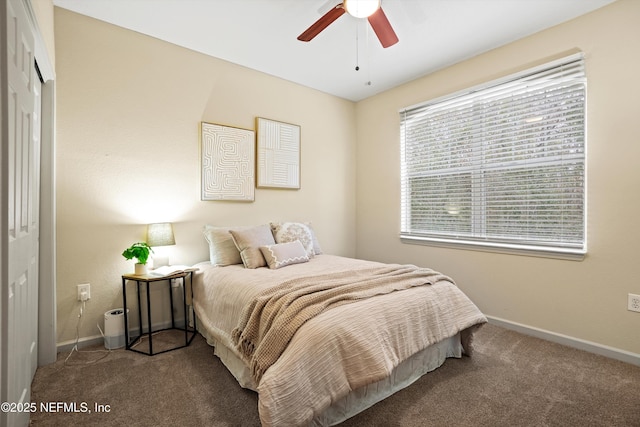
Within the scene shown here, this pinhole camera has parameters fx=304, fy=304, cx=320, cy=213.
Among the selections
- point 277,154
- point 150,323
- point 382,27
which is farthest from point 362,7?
point 150,323

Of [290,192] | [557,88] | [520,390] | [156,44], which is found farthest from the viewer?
[290,192]

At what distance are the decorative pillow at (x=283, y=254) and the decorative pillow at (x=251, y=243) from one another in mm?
63

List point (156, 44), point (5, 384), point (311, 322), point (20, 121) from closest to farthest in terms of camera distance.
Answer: point (5, 384), point (20, 121), point (311, 322), point (156, 44)

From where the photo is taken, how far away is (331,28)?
2613 millimetres

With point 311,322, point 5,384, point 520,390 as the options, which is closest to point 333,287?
point 311,322

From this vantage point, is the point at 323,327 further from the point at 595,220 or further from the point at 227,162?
the point at 595,220

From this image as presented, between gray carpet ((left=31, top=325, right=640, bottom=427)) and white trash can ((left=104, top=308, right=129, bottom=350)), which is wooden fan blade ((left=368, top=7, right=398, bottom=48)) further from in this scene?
white trash can ((left=104, top=308, right=129, bottom=350))

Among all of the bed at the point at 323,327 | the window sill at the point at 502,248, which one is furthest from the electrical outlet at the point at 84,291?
the window sill at the point at 502,248

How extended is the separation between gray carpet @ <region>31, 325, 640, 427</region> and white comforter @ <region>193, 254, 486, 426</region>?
0.28m

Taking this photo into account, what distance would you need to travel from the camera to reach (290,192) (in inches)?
149

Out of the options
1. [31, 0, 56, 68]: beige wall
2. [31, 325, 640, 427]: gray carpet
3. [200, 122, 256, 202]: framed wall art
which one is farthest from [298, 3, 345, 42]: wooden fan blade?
[31, 325, 640, 427]: gray carpet

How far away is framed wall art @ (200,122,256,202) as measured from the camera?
309 centimetres

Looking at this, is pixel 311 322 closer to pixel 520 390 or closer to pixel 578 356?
pixel 520 390

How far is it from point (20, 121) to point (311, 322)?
1598mm
